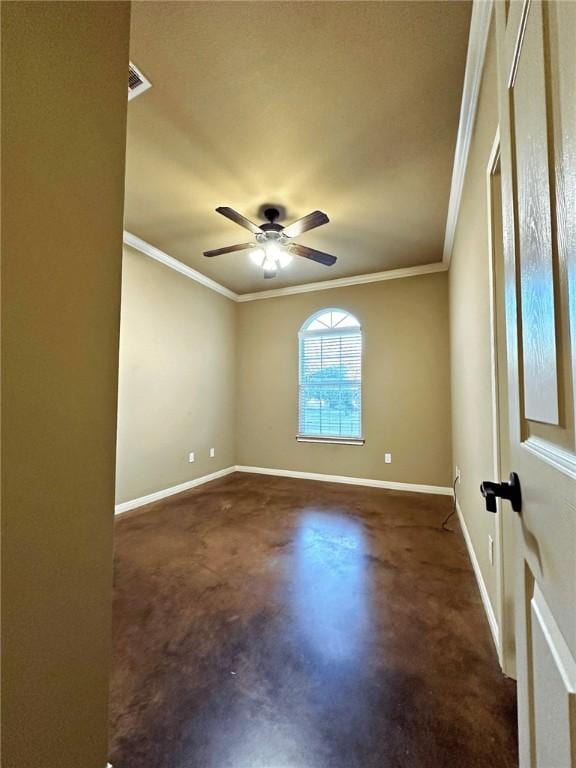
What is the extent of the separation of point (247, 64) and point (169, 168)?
39.8 inches

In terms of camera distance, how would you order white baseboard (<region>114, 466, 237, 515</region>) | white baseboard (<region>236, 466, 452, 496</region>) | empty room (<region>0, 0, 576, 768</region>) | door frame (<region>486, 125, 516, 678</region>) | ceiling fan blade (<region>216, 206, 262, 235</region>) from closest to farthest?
empty room (<region>0, 0, 576, 768</region>)
door frame (<region>486, 125, 516, 678</region>)
ceiling fan blade (<region>216, 206, 262, 235</region>)
white baseboard (<region>114, 466, 237, 515</region>)
white baseboard (<region>236, 466, 452, 496</region>)

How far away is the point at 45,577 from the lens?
2.40ft

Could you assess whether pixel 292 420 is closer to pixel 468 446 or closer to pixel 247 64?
pixel 468 446

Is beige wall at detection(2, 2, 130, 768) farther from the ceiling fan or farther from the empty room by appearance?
the ceiling fan

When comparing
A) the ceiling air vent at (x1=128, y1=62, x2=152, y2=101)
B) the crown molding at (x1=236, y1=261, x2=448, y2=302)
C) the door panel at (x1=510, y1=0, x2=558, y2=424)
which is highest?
the ceiling air vent at (x1=128, y1=62, x2=152, y2=101)

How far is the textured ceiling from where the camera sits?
4.84 ft

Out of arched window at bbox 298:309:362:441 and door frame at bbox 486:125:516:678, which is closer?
door frame at bbox 486:125:516:678

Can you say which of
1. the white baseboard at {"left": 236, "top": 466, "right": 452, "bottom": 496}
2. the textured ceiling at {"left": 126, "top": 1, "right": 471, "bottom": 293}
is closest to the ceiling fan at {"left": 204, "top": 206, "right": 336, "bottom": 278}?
the textured ceiling at {"left": 126, "top": 1, "right": 471, "bottom": 293}

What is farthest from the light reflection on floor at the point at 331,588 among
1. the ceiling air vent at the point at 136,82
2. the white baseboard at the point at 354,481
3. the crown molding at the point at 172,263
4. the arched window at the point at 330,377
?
the crown molding at the point at 172,263

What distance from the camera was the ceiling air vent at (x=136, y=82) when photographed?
1.68 metres

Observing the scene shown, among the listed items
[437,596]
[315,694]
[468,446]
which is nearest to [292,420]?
[468,446]

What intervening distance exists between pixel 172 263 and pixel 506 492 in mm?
4168

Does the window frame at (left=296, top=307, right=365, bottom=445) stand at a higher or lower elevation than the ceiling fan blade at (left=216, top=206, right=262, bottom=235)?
lower

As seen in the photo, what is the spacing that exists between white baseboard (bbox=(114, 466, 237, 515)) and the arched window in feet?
4.35
